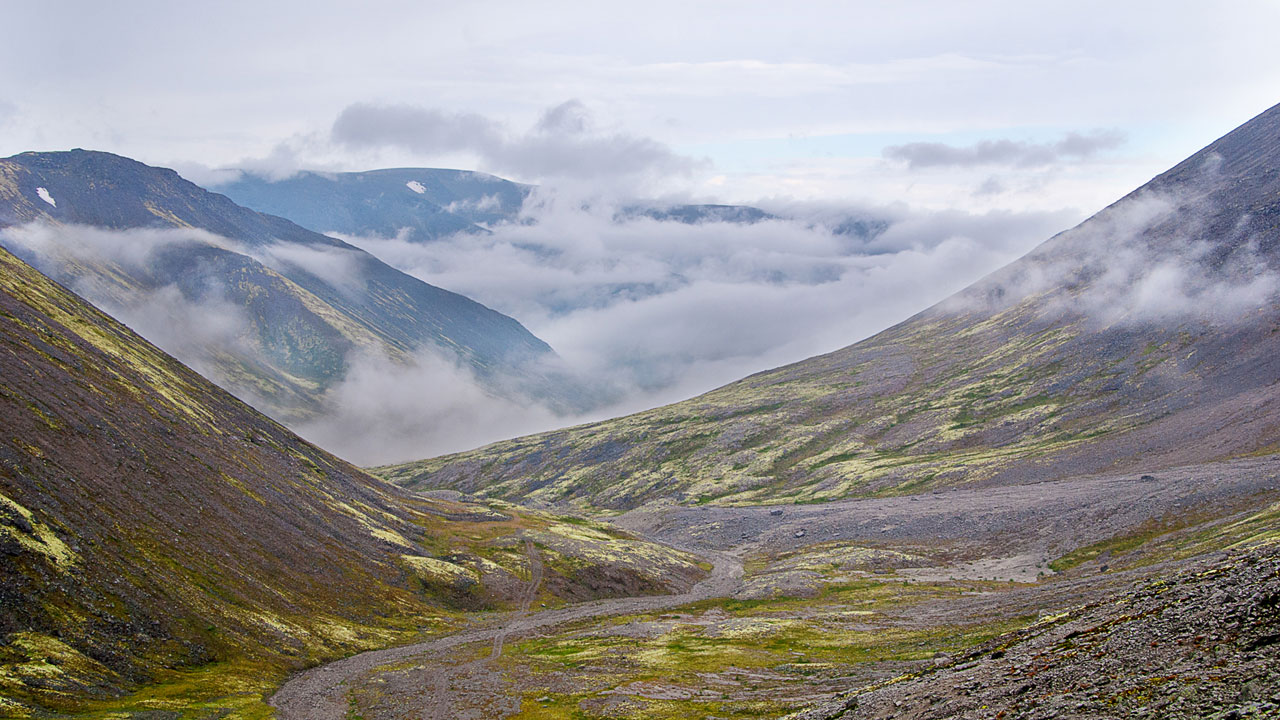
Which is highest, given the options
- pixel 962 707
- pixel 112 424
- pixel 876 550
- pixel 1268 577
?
pixel 112 424

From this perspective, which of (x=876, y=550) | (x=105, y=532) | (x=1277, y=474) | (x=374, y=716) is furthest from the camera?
(x=876, y=550)

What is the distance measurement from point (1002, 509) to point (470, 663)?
148m

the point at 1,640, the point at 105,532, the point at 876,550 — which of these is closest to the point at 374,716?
the point at 1,640

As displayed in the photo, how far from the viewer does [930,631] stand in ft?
324

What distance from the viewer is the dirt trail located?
263ft

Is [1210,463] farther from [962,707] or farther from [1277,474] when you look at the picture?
[962,707]

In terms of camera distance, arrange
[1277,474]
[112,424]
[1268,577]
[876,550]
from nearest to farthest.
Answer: [1268,577]
[112,424]
[1277,474]
[876,550]

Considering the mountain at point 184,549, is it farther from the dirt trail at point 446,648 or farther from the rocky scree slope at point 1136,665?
the rocky scree slope at point 1136,665

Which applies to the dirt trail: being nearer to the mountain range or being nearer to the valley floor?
the valley floor

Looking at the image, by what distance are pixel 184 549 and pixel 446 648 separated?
40444 mm

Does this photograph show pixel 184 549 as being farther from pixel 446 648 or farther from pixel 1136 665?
pixel 1136 665

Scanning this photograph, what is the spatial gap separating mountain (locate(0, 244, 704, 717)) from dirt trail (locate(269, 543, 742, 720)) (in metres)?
3.16

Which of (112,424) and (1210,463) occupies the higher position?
(112,424)

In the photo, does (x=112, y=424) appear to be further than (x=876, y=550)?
No
